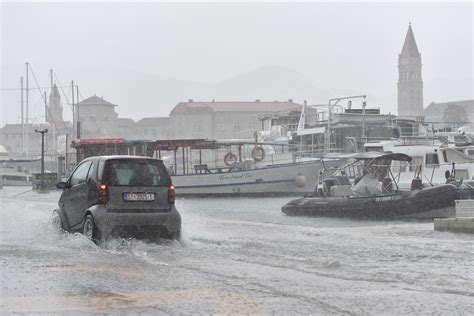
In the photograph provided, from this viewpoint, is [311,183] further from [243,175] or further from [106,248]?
[106,248]

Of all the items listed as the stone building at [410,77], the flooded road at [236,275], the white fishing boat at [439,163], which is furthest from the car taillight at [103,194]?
the stone building at [410,77]

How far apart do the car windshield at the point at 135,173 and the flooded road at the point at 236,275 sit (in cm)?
108

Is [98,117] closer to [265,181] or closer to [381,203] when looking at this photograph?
[265,181]

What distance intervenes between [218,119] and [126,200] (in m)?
161

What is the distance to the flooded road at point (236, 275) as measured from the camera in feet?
23.4

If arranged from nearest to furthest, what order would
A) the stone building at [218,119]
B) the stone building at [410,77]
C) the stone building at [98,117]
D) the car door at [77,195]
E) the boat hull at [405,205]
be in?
the car door at [77,195] < the boat hull at [405,205] < the stone building at [218,119] < the stone building at [98,117] < the stone building at [410,77]

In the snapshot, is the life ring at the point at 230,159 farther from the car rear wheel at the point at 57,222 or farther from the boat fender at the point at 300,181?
the car rear wheel at the point at 57,222

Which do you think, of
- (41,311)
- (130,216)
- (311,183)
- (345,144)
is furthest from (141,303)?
(345,144)

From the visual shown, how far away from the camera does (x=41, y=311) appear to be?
670 centimetres

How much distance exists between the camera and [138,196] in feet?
38.7

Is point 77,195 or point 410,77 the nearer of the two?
point 77,195

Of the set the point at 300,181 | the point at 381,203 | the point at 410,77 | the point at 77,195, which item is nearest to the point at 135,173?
the point at 77,195

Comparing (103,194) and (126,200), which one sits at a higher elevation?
(103,194)

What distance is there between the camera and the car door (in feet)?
40.2
